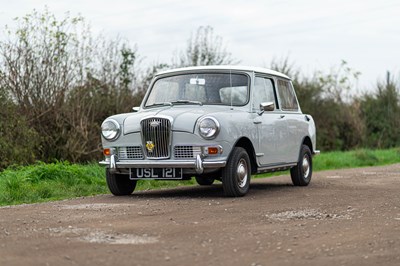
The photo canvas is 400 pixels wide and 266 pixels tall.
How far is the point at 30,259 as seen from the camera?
5.87 meters

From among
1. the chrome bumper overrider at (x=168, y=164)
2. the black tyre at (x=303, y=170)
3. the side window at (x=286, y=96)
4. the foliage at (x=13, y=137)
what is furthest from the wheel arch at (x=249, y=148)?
the foliage at (x=13, y=137)

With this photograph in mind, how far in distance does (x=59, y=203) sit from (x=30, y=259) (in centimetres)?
454

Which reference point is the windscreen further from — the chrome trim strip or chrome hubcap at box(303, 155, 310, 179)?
chrome hubcap at box(303, 155, 310, 179)

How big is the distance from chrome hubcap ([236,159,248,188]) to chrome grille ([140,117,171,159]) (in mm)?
1000

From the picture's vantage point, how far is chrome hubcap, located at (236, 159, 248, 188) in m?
10.9

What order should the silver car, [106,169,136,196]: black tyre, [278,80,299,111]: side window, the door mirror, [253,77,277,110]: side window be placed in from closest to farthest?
the silver car, [106,169,136,196]: black tyre, the door mirror, [253,77,277,110]: side window, [278,80,299,111]: side window

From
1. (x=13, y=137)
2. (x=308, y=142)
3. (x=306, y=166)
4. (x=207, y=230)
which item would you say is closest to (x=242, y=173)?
(x=306, y=166)

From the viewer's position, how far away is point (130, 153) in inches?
432

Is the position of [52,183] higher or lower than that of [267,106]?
lower

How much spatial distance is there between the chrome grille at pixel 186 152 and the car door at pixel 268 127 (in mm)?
1301

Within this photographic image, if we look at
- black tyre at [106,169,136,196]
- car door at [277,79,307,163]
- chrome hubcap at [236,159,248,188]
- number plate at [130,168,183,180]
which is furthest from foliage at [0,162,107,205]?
car door at [277,79,307,163]

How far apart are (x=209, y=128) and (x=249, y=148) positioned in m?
1.21

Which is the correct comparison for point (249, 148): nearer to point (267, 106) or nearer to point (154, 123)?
point (267, 106)

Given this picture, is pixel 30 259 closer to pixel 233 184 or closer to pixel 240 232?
pixel 240 232
